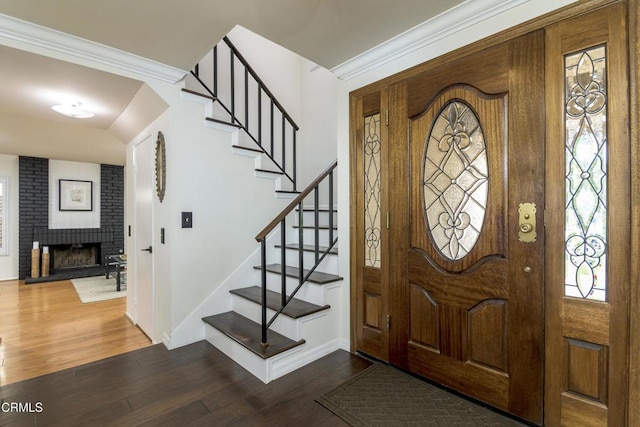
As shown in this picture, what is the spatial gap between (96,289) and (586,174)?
626 cm

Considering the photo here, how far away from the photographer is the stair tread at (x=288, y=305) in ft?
7.56

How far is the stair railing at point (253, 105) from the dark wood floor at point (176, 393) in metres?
2.12

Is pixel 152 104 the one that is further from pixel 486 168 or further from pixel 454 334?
pixel 454 334

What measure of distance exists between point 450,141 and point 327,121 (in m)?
2.26

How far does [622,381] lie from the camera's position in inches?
52.4

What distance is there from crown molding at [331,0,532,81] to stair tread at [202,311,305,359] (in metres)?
2.18

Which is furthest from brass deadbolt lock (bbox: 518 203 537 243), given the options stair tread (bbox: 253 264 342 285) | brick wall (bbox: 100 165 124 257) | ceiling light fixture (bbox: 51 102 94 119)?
brick wall (bbox: 100 165 124 257)

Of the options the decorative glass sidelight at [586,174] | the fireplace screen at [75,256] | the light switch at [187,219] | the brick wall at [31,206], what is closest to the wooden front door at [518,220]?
the decorative glass sidelight at [586,174]

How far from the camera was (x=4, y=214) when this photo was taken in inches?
229

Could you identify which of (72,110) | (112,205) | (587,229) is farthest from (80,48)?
(112,205)

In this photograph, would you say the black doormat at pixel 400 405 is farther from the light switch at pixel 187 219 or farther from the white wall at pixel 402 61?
the light switch at pixel 187 219

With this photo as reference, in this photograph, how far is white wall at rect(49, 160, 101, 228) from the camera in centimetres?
620

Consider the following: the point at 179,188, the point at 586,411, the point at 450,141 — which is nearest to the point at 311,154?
the point at 179,188

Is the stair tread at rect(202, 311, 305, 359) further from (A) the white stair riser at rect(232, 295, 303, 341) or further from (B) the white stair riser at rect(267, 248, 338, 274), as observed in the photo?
(B) the white stair riser at rect(267, 248, 338, 274)
